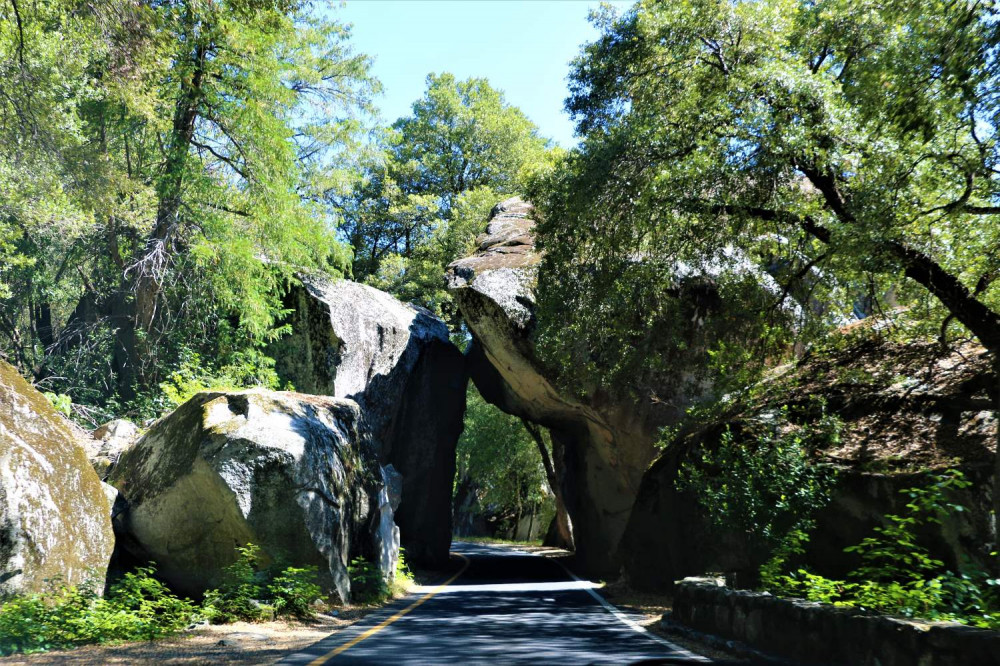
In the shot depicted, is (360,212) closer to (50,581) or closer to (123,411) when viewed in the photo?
(123,411)

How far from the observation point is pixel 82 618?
30.6 ft

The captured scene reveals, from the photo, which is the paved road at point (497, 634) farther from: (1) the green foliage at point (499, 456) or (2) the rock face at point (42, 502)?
(1) the green foliage at point (499, 456)

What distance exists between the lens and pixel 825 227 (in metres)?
12.2

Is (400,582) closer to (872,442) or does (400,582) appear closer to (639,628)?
(639,628)

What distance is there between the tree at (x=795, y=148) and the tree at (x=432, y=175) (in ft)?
73.5

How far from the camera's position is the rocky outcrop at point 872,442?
34.4 ft

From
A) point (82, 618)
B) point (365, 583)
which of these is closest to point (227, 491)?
point (82, 618)

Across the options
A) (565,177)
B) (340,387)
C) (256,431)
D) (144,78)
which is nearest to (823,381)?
(565,177)

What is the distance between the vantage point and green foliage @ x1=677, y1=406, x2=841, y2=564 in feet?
35.5

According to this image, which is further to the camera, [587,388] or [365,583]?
[587,388]

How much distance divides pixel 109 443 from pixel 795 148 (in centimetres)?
1415

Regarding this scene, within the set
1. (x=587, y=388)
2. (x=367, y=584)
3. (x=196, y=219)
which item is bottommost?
(x=367, y=584)

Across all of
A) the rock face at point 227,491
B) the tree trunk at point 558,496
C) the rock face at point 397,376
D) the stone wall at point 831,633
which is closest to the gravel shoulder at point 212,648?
the rock face at point 227,491

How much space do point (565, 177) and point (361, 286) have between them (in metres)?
14.4
